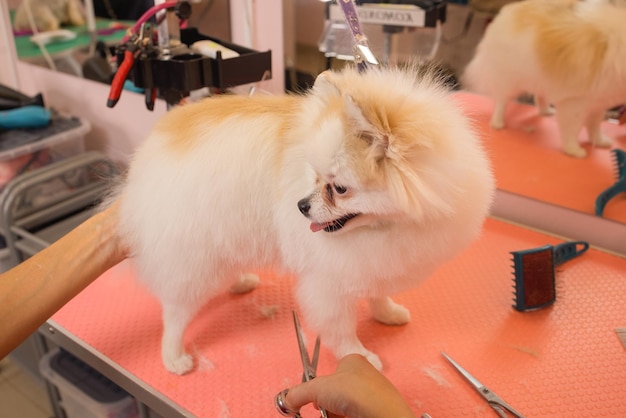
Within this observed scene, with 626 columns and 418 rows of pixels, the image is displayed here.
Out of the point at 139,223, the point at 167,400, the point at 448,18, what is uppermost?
the point at 448,18

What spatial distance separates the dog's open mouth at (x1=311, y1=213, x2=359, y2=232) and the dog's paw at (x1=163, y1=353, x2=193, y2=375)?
1.07 feet

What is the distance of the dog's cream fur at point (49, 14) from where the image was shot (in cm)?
152

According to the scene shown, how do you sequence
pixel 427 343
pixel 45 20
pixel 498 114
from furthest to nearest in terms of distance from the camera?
pixel 45 20
pixel 498 114
pixel 427 343

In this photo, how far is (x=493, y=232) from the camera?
3.50 feet

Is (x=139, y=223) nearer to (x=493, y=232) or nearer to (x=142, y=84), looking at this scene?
(x=142, y=84)

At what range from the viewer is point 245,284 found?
37.2 inches

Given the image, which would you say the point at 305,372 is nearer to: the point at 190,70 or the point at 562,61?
the point at 190,70

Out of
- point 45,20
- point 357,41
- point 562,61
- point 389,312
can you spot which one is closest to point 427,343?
point 389,312

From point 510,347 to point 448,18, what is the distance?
641 mm

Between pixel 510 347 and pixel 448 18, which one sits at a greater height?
pixel 448 18

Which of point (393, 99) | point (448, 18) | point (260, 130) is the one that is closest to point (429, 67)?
point (393, 99)

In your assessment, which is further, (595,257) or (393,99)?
(595,257)

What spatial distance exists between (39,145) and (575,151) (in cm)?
129

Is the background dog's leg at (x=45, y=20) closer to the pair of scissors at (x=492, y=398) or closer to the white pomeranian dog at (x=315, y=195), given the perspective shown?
the white pomeranian dog at (x=315, y=195)
